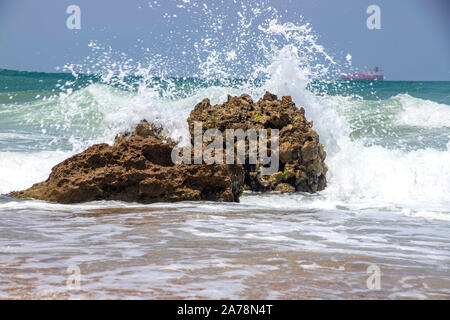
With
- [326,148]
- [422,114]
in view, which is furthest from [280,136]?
[422,114]

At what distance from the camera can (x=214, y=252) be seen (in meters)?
3.85

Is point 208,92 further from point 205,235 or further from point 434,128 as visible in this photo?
point 205,235

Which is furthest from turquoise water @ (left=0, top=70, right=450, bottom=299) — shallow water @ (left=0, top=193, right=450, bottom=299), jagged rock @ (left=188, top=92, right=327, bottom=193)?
jagged rock @ (left=188, top=92, right=327, bottom=193)

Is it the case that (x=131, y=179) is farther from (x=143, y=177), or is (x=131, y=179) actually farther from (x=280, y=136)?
(x=280, y=136)

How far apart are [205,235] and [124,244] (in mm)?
684

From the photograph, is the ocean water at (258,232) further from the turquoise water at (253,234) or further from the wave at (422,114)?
the wave at (422,114)

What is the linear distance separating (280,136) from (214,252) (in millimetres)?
3436

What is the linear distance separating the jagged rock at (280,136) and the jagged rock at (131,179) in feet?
2.91

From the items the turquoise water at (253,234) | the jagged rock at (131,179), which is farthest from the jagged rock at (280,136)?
the jagged rock at (131,179)

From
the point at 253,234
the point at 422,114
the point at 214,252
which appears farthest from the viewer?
the point at 422,114

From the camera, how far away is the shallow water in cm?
300
